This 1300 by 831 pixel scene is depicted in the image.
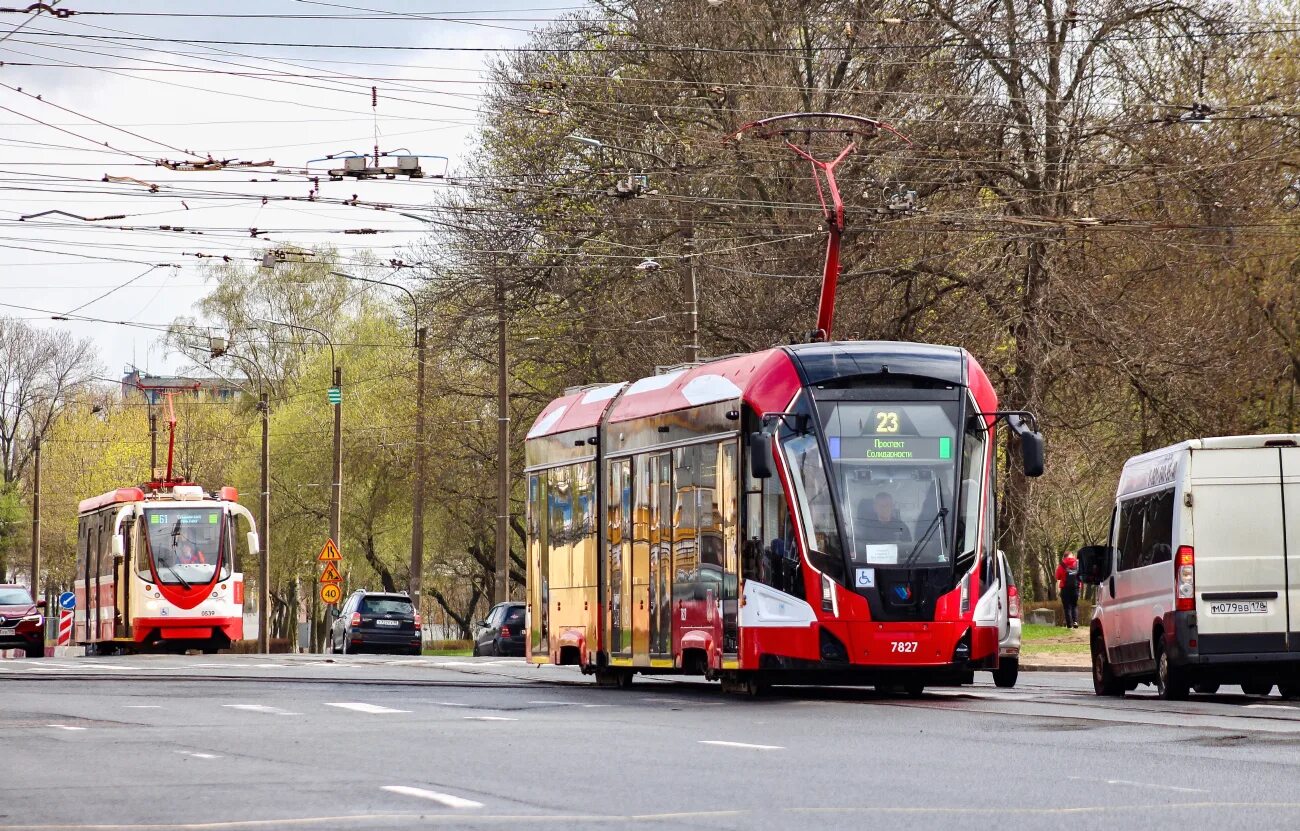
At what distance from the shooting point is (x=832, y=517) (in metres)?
19.8

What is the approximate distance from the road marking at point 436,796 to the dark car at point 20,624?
42.2 metres

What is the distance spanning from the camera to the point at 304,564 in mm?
75312

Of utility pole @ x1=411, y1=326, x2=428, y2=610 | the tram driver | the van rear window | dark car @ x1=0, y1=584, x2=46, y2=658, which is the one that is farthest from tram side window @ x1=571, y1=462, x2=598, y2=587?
dark car @ x1=0, y1=584, x2=46, y2=658

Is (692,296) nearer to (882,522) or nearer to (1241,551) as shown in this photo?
(1241,551)

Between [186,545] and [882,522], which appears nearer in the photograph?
[882,522]

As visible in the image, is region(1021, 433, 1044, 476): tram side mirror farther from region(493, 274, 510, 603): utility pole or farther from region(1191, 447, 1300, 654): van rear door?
region(493, 274, 510, 603): utility pole

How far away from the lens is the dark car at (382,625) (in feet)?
166

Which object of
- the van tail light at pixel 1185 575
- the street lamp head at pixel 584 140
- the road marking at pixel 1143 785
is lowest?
the road marking at pixel 1143 785

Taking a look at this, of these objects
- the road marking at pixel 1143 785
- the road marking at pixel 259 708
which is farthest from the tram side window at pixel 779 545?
the road marking at pixel 1143 785

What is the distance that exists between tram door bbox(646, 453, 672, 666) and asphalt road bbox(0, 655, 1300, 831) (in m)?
0.56

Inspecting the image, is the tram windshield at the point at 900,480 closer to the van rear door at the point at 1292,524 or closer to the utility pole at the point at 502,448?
the van rear door at the point at 1292,524

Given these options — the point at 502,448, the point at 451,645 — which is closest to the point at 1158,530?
the point at 502,448

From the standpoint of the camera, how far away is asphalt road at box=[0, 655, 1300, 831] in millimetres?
9703

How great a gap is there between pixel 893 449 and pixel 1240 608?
12.1 ft
